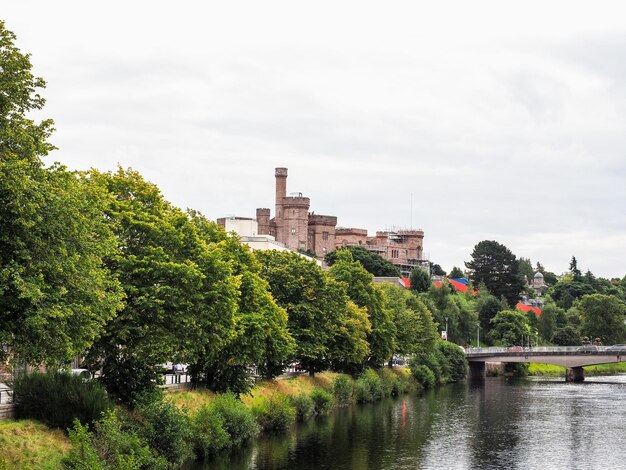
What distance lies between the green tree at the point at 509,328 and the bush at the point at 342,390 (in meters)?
89.4

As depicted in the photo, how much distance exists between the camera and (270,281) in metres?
78.6

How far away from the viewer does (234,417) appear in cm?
5675

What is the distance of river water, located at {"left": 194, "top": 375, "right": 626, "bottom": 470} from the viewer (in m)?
56.2

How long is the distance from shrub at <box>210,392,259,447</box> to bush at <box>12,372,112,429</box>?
12.5 metres

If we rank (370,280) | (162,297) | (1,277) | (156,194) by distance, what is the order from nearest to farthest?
1. (1,277)
2. (162,297)
3. (156,194)
4. (370,280)

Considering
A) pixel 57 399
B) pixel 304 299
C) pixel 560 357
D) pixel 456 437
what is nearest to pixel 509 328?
pixel 560 357

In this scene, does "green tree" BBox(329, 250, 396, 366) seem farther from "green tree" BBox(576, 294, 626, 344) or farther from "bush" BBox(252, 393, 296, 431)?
"green tree" BBox(576, 294, 626, 344)

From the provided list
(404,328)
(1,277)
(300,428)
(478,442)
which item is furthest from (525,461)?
(404,328)

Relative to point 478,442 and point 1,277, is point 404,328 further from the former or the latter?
point 1,277

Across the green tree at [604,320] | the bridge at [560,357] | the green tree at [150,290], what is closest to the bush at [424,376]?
the bridge at [560,357]

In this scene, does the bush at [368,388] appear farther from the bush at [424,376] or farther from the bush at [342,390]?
the bush at [424,376]

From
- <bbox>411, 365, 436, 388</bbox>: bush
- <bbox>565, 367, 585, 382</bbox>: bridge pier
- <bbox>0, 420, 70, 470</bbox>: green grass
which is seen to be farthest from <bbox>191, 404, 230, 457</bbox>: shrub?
<bbox>565, 367, 585, 382</bbox>: bridge pier

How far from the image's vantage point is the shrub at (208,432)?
52125 mm

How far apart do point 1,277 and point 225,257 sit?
29.4 m
